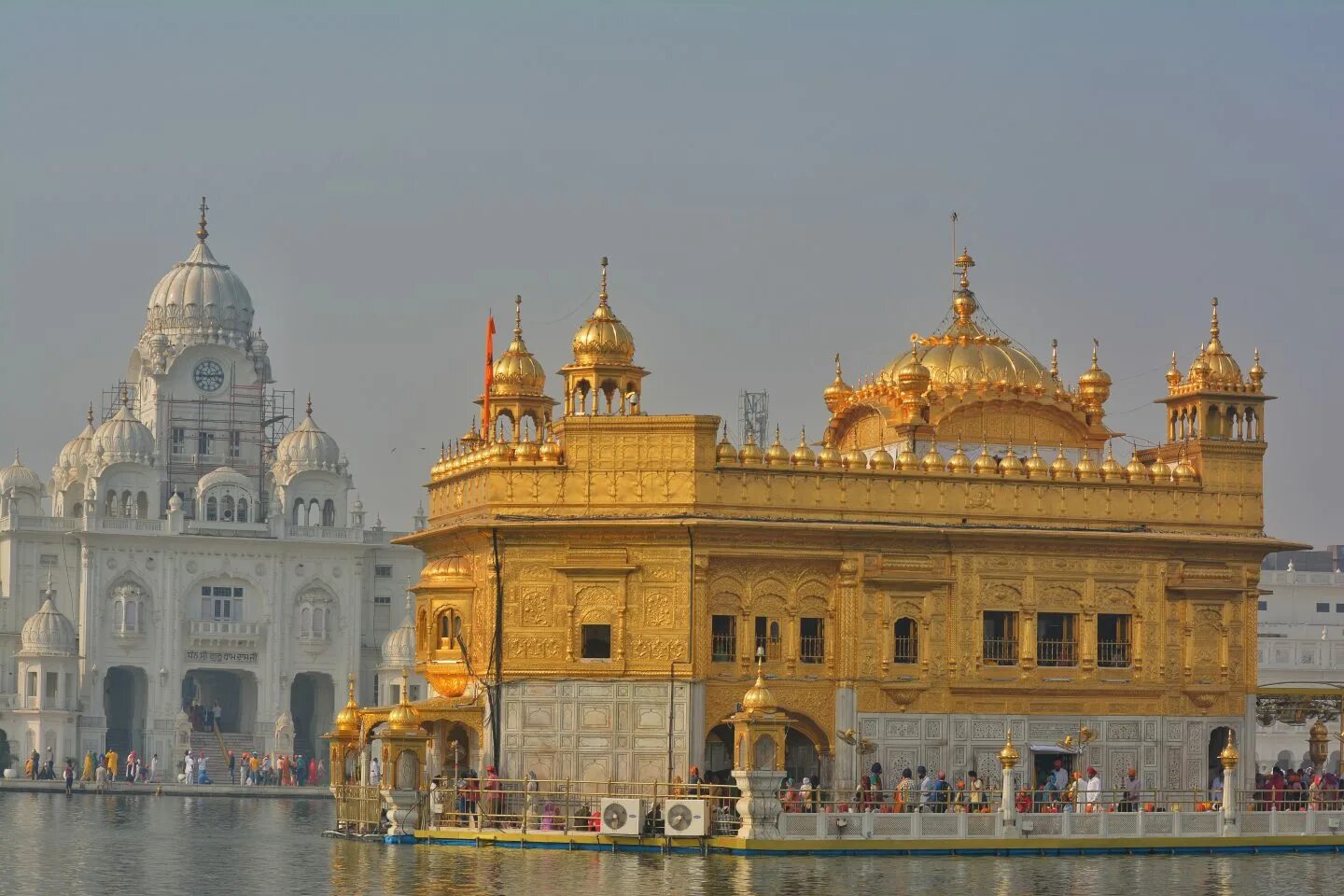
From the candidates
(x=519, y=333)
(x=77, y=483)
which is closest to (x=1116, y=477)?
(x=519, y=333)

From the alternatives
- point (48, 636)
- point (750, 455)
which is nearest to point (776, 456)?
point (750, 455)

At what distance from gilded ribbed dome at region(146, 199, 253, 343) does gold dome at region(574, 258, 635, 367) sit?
155 feet

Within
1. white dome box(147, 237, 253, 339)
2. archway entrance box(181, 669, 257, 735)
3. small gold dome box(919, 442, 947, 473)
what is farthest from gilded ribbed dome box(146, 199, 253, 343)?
small gold dome box(919, 442, 947, 473)

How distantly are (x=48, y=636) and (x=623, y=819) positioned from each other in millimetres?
42789

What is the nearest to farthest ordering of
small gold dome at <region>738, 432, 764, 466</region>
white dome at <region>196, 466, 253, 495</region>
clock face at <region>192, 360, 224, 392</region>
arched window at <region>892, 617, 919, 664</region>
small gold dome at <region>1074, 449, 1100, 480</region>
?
small gold dome at <region>738, 432, 764, 466</region>, arched window at <region>892, 617, 919, 664</region>, small gold dome at <region>1074, 449, 1100, 480</region>, white dome at <region>196, 466, 253, 495</region>, clock face at <region>192, 360, 224, 392</region>

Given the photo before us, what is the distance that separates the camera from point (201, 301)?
85000 millimetres

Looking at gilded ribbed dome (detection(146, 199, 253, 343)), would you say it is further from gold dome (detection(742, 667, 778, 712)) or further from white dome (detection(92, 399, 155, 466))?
gold dome (detection(742, 667, 778, 712))

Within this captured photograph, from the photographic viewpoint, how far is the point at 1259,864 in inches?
1357

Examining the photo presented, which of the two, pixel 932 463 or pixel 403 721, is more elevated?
pixel 932 463

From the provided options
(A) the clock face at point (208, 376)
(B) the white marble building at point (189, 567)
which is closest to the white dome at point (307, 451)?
(B) the white marble building at point (189, 567)

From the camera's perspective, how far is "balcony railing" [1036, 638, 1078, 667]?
39.8m

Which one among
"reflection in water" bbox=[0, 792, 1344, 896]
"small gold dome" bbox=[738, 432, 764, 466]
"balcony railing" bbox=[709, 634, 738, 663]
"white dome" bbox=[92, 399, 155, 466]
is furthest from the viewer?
"white dome" bbox=[92, 399, 155, 466]

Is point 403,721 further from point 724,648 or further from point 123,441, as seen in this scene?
point 123,441

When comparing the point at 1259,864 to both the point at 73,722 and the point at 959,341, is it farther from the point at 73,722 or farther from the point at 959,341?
the point at 73,722
